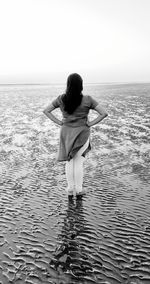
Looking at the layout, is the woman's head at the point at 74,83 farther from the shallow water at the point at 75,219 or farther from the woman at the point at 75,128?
the shallow water at the point at 75,219

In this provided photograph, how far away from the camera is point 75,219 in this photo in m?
6.33

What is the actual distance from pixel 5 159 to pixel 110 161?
310cm

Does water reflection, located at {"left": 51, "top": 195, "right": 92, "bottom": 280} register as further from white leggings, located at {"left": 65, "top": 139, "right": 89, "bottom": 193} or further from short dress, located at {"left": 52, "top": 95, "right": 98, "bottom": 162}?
short dress, located at {"left": 52, "top": 95, "right": 98, "bottom": 162}

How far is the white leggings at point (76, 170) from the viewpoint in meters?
7.31

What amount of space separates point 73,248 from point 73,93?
2.87 metres

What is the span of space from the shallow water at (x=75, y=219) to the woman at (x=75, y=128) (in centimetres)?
53

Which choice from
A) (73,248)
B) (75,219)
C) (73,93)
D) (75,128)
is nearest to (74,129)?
(75,128)

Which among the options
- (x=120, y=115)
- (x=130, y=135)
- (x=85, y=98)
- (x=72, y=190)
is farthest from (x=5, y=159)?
(x=120, y=115)

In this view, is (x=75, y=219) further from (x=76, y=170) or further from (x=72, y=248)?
(x=76, y=170)

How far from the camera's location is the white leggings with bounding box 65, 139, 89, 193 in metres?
7.31

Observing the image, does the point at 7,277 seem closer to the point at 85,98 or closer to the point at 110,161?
the point at 85,98

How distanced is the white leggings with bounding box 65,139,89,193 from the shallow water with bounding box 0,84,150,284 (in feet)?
1.02

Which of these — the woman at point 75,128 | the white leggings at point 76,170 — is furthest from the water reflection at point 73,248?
the woman at point 75,128

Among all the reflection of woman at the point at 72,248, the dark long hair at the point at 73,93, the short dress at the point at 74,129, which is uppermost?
the dark long hair at the point at 73,93
